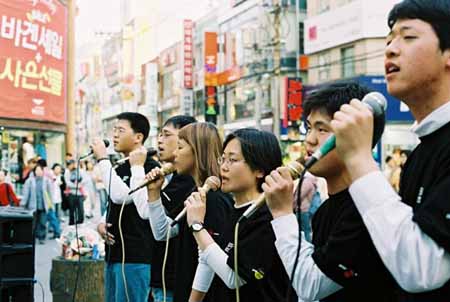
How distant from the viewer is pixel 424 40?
2.00 metres

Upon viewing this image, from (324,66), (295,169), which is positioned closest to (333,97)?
(295,169)

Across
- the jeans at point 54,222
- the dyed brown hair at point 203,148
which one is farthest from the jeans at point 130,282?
the jeans at point 54,222

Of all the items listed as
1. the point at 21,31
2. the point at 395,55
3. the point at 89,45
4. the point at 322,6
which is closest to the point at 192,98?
the point at 322,6

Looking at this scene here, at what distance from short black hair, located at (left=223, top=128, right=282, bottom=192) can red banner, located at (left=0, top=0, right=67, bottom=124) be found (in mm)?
17109

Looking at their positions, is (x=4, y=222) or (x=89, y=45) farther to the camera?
(x=89, y=45)

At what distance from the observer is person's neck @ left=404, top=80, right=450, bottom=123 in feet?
6.61

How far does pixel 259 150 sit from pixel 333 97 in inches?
34.1

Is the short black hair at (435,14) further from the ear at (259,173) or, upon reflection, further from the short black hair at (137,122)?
the short black hair at (137,122)

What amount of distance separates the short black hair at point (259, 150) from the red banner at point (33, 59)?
1711 cm

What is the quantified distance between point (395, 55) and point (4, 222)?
3.78 metres

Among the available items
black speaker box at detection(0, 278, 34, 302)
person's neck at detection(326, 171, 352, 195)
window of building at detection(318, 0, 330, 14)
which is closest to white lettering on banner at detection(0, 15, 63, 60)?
window of building at detection(318, 0, 330, 14)

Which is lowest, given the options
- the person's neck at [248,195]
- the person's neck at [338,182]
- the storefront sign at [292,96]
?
the person's neck at [248,195]

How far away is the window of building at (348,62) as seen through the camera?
27750 mm

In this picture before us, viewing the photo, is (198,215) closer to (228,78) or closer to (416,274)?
(416,274)
